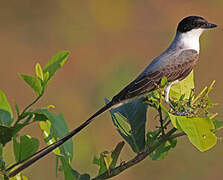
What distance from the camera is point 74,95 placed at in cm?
675

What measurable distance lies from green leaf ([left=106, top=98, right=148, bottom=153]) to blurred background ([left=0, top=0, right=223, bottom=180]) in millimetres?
2890

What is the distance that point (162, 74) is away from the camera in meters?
3.28

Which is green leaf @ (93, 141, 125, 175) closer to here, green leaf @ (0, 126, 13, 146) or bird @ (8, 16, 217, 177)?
green leaf @ (0, 126, 13, 146)

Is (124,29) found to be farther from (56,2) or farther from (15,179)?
(15,179)

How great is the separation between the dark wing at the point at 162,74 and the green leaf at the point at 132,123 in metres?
0.59

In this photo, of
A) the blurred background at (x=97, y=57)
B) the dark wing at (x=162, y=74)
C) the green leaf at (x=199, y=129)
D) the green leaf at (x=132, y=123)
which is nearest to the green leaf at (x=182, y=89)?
the green leaf at (x=132, y=123)

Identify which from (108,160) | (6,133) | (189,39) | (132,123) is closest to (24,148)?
(6,133)

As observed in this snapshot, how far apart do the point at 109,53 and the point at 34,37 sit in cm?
133

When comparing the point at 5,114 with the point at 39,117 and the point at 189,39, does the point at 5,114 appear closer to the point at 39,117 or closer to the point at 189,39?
the point at 39,117

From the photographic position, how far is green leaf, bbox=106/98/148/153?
62.5 inches

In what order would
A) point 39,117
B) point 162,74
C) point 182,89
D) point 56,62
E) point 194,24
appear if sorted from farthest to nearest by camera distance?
point 194,24, point 162,74, point 182,89, point 56,62, point 39,117

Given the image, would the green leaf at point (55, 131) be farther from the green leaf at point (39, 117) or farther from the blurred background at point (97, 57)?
the blurred background at point (97, 57)

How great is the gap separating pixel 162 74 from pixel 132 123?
1547 mm

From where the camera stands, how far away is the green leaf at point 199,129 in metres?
1.43
